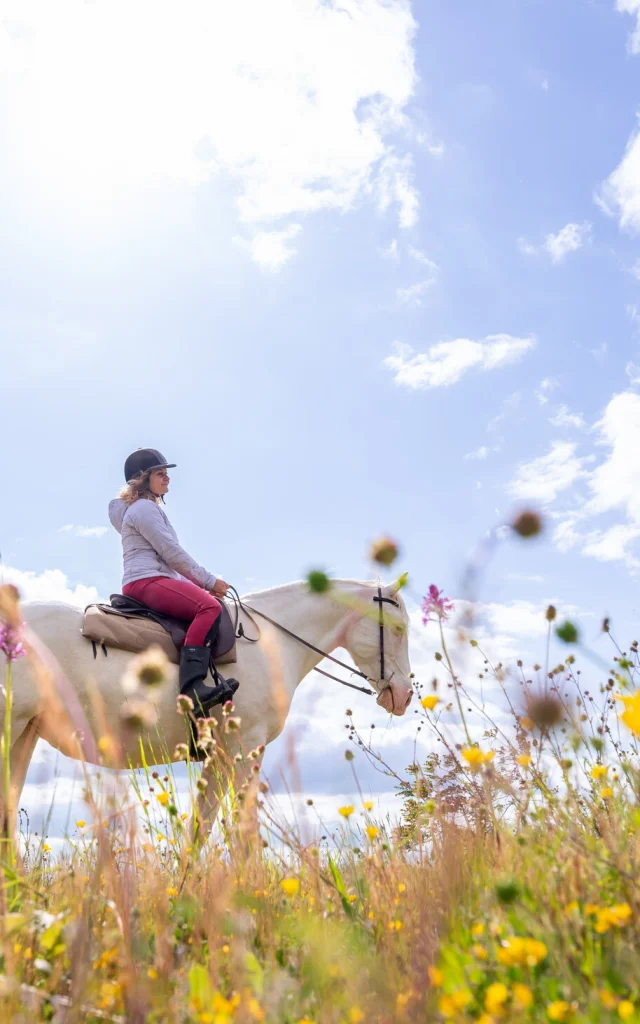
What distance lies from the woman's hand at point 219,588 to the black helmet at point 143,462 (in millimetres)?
1281

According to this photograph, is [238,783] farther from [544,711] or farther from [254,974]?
[254,974]

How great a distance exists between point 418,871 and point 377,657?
458cm

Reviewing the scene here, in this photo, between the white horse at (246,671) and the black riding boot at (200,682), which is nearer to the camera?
the white horse at (246,671)

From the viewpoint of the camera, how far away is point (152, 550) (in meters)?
6.80

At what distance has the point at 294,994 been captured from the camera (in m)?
2.06

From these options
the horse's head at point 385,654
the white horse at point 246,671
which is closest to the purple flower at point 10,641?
the white horse at point 246,671

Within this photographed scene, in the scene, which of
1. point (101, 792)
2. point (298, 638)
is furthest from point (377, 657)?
point (101, 792)

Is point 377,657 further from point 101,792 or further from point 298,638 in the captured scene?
point 101,792

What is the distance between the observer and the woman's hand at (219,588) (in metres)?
6.81

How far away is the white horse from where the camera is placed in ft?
18.6

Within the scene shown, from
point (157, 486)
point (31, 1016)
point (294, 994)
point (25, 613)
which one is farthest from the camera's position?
point (157, 486)

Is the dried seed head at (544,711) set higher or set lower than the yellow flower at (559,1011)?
higher

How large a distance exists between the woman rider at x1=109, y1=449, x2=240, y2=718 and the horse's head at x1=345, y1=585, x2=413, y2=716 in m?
1.69

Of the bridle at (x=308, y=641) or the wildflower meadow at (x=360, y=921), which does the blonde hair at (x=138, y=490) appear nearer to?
the bridle at (x=308, y=641)
